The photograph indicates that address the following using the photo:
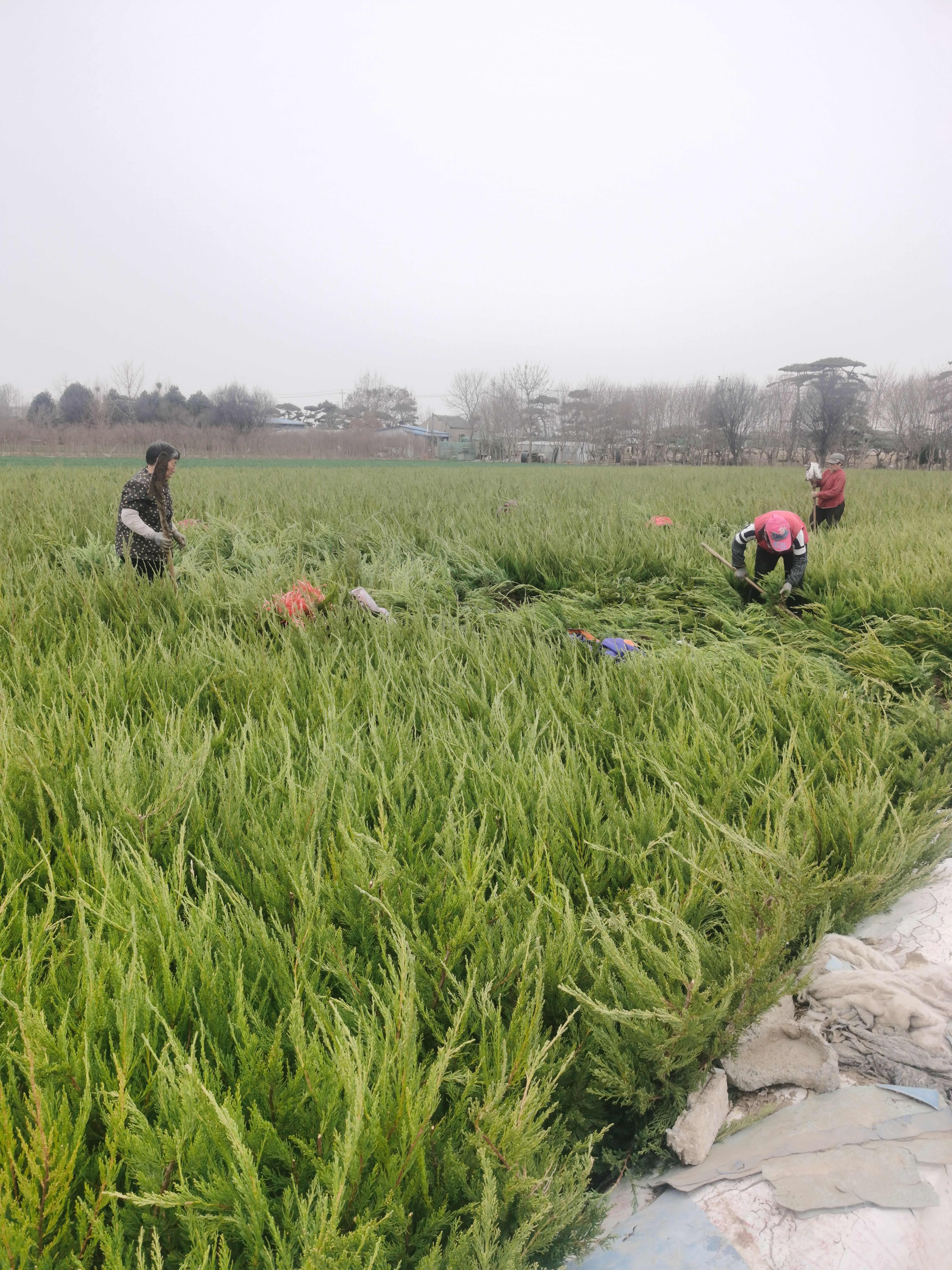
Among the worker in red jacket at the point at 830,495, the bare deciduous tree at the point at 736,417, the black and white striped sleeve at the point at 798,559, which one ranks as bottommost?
the black and white striped sleeve at the point at 798,559

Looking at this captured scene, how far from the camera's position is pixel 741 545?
5531 mm

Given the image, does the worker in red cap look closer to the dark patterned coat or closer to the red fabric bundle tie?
the red fabric bundle tie

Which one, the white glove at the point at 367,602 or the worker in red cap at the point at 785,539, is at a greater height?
the worker in red cap at the point at 785,539

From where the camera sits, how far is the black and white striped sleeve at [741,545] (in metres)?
5.36

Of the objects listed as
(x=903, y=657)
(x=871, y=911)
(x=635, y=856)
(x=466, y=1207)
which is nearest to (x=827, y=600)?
(x=903, y=657)

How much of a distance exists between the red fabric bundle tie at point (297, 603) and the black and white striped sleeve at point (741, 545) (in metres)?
3.35

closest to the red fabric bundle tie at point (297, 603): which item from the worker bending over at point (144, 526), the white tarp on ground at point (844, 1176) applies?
the worker bending over at point (144, 526)

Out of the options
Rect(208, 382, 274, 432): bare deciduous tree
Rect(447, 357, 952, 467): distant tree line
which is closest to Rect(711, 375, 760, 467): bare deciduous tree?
Rect(447, 357, 952, 467): distant tree line

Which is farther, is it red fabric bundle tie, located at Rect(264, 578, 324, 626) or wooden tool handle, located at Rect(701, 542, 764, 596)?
wooden tool handle, located at Rect(701, 542, 764, 596)

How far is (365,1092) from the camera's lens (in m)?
0.97

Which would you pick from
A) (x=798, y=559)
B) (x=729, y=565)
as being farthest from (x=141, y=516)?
(x=798, y=559)

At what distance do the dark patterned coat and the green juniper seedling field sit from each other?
104 centimetres

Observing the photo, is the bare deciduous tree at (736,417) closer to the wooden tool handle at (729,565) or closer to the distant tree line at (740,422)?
the distant tree line at (740,422)

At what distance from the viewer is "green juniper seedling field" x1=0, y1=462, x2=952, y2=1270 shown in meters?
0.94
